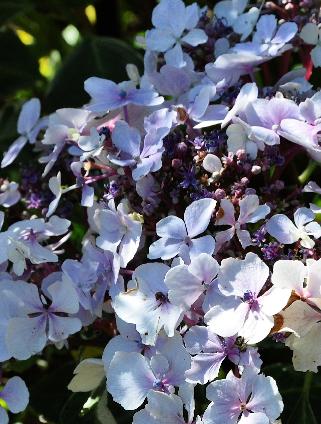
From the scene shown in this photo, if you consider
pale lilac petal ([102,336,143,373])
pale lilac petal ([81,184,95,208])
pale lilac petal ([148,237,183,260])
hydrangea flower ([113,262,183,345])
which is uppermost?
pale lilac petal ([148,237,183,260])

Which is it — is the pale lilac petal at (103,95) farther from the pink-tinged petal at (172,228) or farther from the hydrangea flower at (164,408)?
the hydrangea flower at (164,408)

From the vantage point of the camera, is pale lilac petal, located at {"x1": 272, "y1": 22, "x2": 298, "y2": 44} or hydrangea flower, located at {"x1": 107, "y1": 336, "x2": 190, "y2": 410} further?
pale lilac petal, located at {"x1": 272, "y1": 22, "x2": 298, "y2": 44}

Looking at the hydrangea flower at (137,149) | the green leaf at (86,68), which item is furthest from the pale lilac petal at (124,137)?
the green leaf at (86,68)

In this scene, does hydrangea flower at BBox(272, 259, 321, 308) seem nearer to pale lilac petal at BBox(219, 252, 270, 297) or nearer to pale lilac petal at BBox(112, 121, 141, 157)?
pale lilac petal at BBox(219, 252, 270, 297)

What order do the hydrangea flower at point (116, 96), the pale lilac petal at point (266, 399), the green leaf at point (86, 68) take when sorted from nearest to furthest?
the pale lilac petal at point (266, 399) → the hydrangea flower at point (116, 96) → the green leaf at point (86, 68)

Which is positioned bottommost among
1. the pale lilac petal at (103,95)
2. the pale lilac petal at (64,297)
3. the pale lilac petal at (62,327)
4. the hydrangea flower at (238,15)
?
the pale lilac petal at (62,327)

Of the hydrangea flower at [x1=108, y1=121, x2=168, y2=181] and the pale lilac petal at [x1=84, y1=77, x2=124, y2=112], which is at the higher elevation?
the pale lilac petal at [x1=84, y1=77, x2=124, y2=112]

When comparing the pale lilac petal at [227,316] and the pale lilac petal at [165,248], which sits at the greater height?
the pale lilac petal at [165,248]

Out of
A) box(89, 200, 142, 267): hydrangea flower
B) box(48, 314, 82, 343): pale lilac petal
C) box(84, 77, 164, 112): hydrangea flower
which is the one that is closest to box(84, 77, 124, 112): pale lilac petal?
box(84, 77, 164, 112): hydrangea flower
